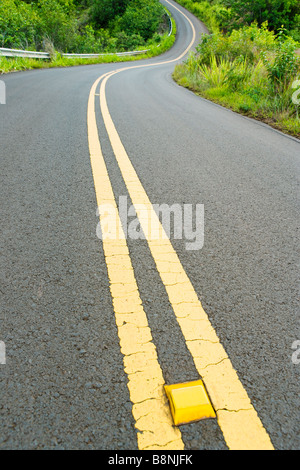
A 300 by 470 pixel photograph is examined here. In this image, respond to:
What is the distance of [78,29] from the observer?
96.1 feet

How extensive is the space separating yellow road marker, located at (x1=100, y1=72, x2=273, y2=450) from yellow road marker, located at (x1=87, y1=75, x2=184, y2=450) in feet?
0.53

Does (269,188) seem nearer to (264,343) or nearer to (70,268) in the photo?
(264,343)

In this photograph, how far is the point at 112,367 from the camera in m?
1.11

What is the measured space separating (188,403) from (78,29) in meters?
36.2

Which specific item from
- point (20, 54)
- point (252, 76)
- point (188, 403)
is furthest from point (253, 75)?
point (20, 54)

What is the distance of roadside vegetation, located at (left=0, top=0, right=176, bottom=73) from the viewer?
13562 mm

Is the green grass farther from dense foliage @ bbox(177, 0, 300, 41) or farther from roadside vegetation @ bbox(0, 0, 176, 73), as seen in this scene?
dense foliage @ bbox(177, 0, 300, 41)

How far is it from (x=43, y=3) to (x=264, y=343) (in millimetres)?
26288

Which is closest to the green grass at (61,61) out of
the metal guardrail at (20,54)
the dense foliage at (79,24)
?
the metal guardrail at (20,54)

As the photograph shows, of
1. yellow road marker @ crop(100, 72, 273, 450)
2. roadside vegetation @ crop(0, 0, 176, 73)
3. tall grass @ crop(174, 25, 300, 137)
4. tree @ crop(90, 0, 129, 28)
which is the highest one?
tree @ crop(90, 0, 129, 28)

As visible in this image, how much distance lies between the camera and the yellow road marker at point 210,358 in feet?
3.05

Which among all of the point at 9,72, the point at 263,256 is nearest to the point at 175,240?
the point at 263,256

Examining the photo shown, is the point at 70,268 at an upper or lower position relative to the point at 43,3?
lower

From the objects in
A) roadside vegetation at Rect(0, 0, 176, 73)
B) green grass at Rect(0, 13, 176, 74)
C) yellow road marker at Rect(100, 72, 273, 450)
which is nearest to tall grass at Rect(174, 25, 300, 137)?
yellow road marker at Rect(100, 72, 273, 450)
